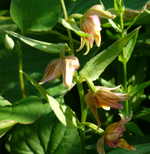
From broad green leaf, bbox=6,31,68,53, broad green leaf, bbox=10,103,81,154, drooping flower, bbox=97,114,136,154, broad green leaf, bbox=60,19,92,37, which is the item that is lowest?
broad green leaf, bbox=10,103,81,154

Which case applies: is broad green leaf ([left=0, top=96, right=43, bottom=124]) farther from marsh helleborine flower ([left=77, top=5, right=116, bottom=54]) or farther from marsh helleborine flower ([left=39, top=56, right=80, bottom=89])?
marsh helleborine flower ([left=77, top=5, right=116, bottom=54])

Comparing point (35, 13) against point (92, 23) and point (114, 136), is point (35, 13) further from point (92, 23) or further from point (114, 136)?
point (114, 136)

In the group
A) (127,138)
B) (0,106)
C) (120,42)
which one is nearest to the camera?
(120,42)

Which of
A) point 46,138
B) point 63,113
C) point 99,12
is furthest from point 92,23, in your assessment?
point 46,138

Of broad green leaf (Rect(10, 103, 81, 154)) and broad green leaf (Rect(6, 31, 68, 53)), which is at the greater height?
broad green leaf (Rect(6, 31, 68, 53))

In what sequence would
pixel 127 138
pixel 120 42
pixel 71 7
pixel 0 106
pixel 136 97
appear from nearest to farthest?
pixel 120 42 < pixel 0 106 < pixel 127 138 < pixel 136 97 < pixel 71 7

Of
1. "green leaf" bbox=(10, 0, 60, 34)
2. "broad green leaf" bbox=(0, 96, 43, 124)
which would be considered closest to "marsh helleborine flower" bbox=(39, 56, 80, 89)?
"broad green leaf" bbox=(0, 96, 43, 124)

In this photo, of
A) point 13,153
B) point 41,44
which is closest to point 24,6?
point 41,44

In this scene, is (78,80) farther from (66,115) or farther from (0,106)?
(0,106)
